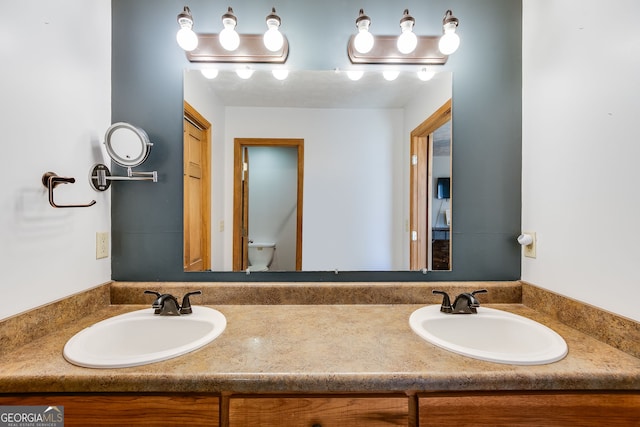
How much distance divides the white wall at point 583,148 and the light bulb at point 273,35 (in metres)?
1.15

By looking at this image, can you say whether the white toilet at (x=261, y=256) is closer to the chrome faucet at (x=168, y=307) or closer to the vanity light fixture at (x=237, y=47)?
the chrome faucet at (x=168, y=307)

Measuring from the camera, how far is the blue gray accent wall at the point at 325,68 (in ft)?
4.20

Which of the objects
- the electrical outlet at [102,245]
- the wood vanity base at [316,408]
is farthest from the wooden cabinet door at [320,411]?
the electrical outlet at [102,245]

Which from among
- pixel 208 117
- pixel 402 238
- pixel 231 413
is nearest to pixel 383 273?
pixel 402 238

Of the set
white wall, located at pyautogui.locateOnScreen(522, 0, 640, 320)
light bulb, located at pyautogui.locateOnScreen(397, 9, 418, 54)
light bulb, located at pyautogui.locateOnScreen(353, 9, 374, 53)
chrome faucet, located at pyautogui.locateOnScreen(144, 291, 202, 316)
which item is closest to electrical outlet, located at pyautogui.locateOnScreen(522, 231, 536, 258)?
white wall, located at pyautogui.locateOnScreen(522, 0, 640, 320)

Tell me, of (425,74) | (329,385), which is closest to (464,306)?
(329,385)

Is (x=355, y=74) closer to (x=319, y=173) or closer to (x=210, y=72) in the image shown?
(x=319, y=173)

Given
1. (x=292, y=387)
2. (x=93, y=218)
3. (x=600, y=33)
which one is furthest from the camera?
(x=93, y=218)

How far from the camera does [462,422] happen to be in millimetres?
735

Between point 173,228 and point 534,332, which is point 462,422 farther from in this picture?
point 173,228

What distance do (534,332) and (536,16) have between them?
1.36m

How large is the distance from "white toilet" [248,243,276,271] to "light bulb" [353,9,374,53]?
99 centimetres

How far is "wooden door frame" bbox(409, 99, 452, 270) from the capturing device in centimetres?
133

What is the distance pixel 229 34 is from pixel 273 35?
7.5 inches
